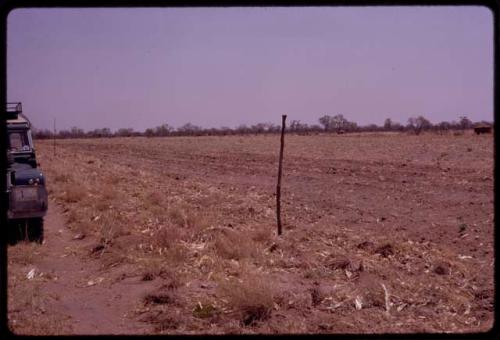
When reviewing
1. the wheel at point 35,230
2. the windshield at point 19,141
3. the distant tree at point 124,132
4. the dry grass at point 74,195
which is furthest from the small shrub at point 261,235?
the distant tree at point 124,132

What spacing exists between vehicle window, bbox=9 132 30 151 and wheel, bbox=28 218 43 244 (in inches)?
60.8

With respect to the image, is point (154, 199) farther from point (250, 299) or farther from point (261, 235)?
point (250, 299)

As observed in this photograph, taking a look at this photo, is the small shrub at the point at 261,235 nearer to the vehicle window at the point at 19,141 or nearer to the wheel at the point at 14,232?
the wheel at the point at 14,232

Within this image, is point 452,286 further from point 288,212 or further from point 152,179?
point 152,179

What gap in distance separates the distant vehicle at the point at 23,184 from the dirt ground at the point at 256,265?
54 cm

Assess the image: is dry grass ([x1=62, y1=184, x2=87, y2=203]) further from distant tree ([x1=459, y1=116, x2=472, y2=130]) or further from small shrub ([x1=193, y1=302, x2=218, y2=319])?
distant tree ([x1=459, y1=116, x2=472, y2=130])

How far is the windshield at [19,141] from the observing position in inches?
423

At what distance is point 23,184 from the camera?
905cm

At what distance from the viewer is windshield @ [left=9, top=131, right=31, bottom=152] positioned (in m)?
10.7

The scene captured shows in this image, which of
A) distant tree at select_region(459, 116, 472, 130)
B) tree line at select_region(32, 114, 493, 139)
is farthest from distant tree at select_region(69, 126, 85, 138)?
distant tree at select_region(459, 116, 472, 130)

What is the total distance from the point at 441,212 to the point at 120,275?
8.00 metres

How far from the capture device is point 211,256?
8672mm

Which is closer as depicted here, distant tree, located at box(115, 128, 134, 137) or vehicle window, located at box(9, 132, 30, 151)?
vehicle window, located at box(9, 132, 30, 151)

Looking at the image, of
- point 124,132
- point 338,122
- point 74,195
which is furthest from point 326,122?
point 74,195
